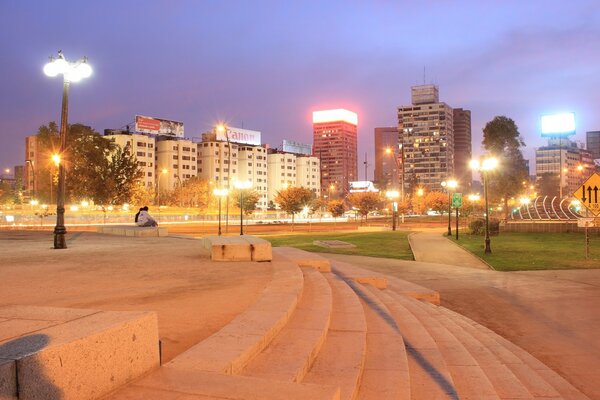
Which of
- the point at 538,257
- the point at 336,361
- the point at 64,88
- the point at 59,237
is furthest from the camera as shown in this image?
the point at 538,257

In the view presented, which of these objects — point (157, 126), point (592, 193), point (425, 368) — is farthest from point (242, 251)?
point (157, 126)

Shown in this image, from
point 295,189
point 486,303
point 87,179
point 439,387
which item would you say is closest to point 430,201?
point 295,189

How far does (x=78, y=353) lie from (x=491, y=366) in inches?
231

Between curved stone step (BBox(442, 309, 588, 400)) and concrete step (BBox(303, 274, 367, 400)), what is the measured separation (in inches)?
94.4

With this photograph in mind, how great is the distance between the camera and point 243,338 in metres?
4.82

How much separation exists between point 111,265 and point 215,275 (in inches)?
126

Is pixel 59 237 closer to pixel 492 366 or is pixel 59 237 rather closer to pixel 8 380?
pixel 492 366

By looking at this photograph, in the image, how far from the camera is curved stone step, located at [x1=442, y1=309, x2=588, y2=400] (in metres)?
6.36

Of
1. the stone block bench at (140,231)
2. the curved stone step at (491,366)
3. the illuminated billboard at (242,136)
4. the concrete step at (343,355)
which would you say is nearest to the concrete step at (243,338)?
the concrete step at (343,355)

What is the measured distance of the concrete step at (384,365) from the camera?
4641 mm

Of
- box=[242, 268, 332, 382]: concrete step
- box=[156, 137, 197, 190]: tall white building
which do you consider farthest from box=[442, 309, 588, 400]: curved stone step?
box=[156, 137, 197, 190]: tall white building

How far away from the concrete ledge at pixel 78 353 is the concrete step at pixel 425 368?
9.53 feet

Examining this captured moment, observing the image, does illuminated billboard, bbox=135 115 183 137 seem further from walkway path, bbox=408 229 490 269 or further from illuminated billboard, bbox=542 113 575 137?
walkway path, bbox=408 229 490 269

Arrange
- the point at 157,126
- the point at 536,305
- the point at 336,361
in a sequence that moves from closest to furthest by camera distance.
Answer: the point at 336,361 → the point at 536,305 → the point at 157,126
